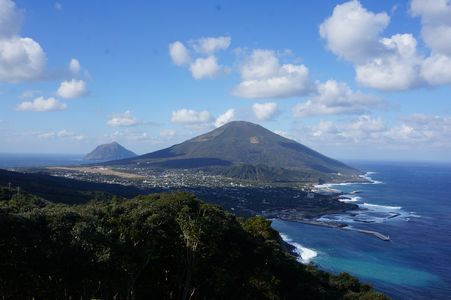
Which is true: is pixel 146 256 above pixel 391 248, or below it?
above

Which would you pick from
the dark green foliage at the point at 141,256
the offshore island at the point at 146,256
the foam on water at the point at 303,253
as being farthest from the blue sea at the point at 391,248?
the dark green foliage at the point at 141,256

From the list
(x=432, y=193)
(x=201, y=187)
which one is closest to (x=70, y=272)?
(x=201, y=187)

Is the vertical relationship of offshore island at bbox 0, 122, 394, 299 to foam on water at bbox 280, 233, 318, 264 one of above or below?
above

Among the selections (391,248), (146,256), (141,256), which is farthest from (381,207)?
(141,256)

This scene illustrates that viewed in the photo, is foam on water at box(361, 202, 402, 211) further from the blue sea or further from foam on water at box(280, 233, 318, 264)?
foam on water at box(280, 233, 318, 264)

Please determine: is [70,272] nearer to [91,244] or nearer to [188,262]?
[91,244]

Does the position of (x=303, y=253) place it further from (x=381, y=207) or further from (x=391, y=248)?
(x=381, y=207)

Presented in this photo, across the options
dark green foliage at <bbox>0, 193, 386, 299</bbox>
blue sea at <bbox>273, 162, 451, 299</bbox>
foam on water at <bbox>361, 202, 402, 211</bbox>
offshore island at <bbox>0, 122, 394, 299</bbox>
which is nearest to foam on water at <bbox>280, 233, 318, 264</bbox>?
blue sea at <bbox>273, 162, 451, 299</bbox>

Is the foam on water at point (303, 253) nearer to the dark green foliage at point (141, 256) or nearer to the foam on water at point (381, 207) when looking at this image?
the dark green foliage at point (141, 256)
